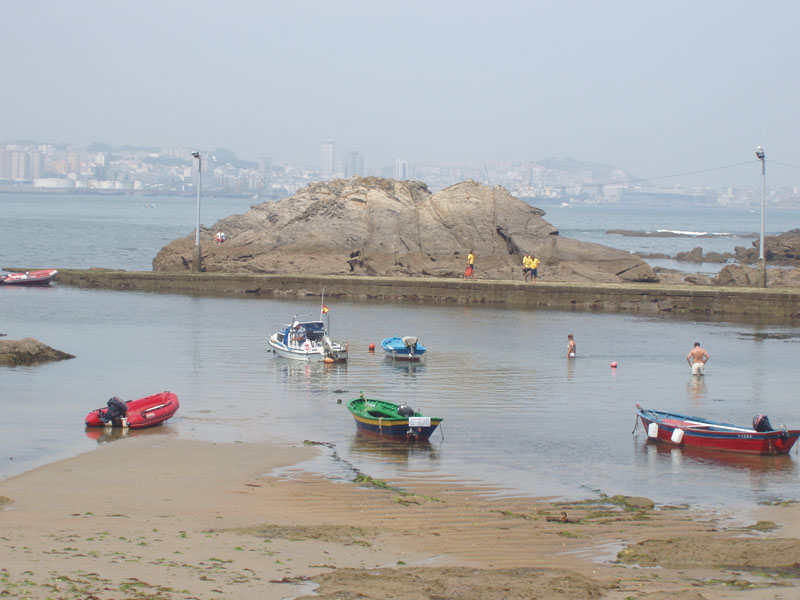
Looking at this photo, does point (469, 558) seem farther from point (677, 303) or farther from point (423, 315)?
point (677, 303)

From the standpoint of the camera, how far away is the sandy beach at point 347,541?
1031cm

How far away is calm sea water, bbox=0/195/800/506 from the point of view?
58.3ft

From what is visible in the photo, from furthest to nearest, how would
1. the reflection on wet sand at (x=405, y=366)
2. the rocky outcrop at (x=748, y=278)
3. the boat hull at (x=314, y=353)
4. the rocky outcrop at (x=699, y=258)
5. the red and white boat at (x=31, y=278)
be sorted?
the rocky outcrop at (x=699, y=258) → the red and white boat at (x=31, y=278) → the rocky outcrop at (x=748, y=278) → the boat hull at (x=314, y=353) → the reflection on wet sand at (x=405, y=366)

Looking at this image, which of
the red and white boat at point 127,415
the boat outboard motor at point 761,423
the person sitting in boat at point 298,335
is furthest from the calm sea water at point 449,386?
the person sitting in boat at point 298,335

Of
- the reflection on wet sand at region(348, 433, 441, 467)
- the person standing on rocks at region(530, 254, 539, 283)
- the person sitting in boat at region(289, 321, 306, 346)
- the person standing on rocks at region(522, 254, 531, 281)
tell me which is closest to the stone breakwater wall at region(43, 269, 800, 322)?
the person standing on rocks at region(530, 254, 539, 283)

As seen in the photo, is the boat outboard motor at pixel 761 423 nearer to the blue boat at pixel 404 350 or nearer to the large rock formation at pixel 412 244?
the blue boat at pixel 404 350

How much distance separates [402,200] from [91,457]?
4473 cm

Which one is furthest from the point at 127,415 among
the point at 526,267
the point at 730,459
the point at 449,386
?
the point at 526,267

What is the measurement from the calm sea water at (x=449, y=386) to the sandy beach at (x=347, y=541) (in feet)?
4.59

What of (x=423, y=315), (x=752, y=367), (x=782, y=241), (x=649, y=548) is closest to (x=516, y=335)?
(x=423, y=315)

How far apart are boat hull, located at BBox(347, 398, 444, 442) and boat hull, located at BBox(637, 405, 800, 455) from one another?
4526 mm

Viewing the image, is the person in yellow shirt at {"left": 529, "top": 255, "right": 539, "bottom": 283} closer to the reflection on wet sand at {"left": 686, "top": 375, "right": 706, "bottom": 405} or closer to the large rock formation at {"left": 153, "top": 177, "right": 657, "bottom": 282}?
the large rock formation at {"left": 153, "top": 177, "right": 657, "bottom": 282}

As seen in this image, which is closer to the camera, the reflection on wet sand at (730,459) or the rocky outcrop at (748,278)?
the reflection on wet sand at (730,459)

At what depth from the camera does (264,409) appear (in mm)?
23406
